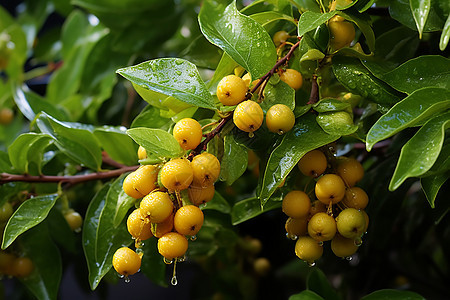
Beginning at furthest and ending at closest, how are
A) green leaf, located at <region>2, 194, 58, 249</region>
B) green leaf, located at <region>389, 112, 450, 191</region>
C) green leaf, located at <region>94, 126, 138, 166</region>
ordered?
green leaf, located at <region>94, 126, 138, 166</region>
green leaf, located at <region>2, 194, 58, 249</region>
green leaf, located at <region>389, 112, 450, 191</region>

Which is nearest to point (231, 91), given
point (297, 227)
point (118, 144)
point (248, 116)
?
point (248, 116)

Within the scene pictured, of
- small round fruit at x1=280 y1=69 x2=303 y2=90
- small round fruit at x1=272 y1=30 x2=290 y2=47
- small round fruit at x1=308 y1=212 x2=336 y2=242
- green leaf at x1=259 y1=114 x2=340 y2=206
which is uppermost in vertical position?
small round fruit at x1=272 y1=30 x2=290 y2=47

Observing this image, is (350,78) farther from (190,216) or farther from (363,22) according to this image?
(190,216)

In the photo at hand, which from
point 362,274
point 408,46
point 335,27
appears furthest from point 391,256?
point 335,27

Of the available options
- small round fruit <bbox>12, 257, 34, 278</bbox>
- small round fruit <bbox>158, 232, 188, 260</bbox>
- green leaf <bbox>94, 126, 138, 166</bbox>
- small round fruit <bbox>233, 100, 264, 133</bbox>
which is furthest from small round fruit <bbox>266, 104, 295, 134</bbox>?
small round fruit <bbox>12, 257, 34, 278</bbox>

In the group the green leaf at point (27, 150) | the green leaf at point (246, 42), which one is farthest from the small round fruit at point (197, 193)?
the green leaf at point (27, 150)

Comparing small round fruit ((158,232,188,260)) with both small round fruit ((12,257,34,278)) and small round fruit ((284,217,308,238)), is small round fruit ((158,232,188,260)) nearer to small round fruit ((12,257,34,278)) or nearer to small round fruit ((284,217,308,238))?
small round fruit ((284,217,308,238))
